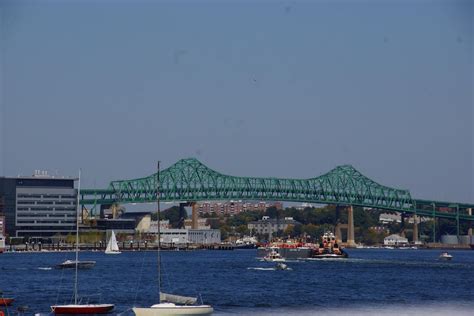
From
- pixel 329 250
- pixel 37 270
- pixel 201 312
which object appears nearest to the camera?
pixel 201 312

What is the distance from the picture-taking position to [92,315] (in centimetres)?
4938

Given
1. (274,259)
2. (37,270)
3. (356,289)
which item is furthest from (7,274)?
(274,259)

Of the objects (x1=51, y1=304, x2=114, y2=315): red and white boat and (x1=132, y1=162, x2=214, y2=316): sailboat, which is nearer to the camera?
(x1=132, y1=162, x2=214, y2=316): sailboat

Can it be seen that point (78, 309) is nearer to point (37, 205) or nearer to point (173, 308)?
point (173, 308)

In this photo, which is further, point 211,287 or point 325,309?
point 211,287

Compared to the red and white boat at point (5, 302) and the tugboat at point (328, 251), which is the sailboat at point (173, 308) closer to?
the red and white boat at point (5, 302)

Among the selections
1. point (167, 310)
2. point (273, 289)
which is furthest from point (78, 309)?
point (273, 289)

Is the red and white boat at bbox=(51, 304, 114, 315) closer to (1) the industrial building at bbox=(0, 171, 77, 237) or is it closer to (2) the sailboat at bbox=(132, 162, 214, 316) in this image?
(2) the sailboat at bbox=(132, 162, 214, 316)

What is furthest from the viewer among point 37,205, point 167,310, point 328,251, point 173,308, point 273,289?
point 37,205

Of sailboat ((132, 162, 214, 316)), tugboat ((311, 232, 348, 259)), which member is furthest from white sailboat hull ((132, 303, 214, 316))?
tugboat ((311, 232, 348, 259))

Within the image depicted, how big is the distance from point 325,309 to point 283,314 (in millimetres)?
3889

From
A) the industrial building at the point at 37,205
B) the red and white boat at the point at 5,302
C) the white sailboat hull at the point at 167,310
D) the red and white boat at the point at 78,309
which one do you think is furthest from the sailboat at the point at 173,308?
the industrial building at the point at 37,205

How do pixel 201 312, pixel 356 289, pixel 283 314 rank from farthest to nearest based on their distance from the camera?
pixel 356 289 < pixel 283 314 < pixel 201 312

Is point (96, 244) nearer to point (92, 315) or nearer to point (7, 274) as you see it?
point (7, 274)
